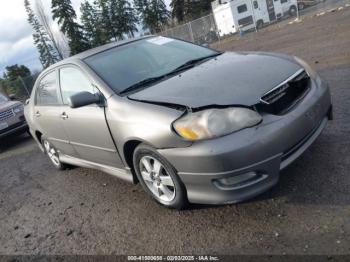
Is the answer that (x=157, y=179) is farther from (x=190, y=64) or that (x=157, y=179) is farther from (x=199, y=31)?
(x=199, y=31)

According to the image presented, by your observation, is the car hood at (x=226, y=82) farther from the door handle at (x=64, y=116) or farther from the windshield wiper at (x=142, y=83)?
the door handle at (x=64, y=116)

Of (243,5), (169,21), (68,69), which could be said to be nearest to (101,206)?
(68,69)

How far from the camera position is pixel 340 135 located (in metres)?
4.32

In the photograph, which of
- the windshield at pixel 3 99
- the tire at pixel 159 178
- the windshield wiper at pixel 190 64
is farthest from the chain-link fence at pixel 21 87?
the tire at pixel 159 178

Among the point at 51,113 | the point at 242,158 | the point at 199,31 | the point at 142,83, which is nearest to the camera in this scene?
the point at 242,158

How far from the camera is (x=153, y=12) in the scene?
65.3 meters

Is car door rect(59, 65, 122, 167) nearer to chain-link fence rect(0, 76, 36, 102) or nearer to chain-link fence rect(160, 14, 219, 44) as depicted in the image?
chain-link fence rect(160, 14, 219, 44)

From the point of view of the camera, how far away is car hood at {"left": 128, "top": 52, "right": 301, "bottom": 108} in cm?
325

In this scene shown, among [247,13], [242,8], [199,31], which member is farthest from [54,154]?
[242,8]

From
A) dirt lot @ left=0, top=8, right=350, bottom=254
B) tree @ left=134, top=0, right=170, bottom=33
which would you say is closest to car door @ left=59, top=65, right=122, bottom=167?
dirt lot @ left=0, top=8, right=350, bottom=254

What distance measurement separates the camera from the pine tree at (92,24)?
205 ft

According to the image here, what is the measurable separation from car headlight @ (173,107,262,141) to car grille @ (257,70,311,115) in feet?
0.59

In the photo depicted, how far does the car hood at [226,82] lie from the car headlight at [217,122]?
3.4 inches

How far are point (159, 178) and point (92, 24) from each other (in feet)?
209
